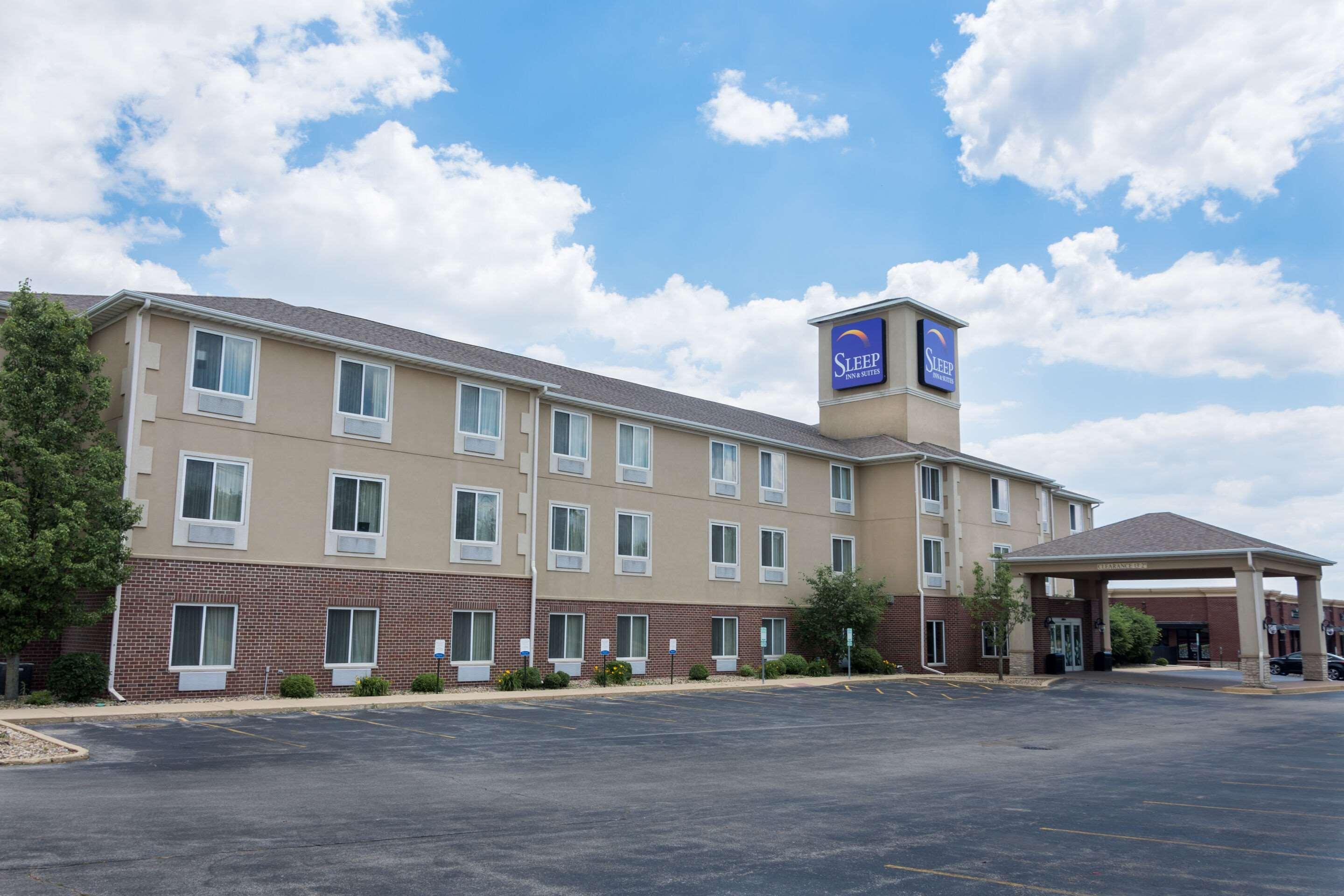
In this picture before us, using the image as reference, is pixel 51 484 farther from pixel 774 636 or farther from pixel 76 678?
pixel 774 636

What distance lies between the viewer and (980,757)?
52.3ft

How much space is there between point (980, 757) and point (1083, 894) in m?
8.74

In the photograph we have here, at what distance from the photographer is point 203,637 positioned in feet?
72.4

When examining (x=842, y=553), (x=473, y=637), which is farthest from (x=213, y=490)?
(x=842, y=553)

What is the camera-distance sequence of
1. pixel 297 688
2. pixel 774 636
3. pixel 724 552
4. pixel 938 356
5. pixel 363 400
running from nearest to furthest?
pixel 297 688 → pixel 363 400 → pixel 724 552 → pixel 774 636 → pixel 938 356

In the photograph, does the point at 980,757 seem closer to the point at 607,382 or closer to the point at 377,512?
the point at 377,512

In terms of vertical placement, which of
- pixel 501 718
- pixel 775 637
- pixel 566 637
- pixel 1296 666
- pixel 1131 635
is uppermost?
pixel 566 637

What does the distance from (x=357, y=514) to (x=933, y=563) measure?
22.9 meters

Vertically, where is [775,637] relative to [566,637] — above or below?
below

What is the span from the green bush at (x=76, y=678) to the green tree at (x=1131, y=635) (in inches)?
1628

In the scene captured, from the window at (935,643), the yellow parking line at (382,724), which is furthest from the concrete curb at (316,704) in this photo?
the window at (935,643)

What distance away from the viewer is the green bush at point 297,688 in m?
22.3

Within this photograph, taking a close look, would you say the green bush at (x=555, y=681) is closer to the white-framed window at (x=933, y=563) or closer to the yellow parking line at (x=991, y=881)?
the white-framed window at (x=933, y=563)

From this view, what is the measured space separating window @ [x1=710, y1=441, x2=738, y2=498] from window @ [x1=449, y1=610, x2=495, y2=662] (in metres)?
10.0
